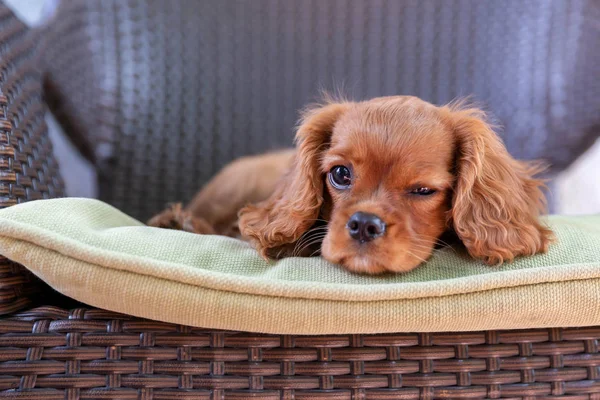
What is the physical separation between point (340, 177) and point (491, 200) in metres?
0.46

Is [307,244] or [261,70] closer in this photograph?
[307,244]

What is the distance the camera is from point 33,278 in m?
1.40

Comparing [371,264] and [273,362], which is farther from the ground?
[371,264]

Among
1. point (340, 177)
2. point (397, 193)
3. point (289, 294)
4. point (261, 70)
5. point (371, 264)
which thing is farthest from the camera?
point (261, 70)

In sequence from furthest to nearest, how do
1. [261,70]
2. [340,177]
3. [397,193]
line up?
[261,70] → [340,177] → [397,193]

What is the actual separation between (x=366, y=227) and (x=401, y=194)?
21 cm

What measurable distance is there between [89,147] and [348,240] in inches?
81.5

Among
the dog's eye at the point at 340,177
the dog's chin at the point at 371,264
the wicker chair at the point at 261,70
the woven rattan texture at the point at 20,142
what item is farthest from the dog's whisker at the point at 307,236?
the wicker chair at the point at 261,70

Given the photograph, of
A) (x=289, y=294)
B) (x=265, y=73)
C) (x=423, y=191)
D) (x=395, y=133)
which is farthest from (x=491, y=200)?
(x=265, y=73)

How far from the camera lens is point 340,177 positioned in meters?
Result: 1.67

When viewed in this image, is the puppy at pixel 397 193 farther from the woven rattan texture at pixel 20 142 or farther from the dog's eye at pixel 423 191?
the woven rattan texture at pixel 20 142

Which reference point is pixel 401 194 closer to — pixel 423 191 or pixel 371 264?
pixel 423 191

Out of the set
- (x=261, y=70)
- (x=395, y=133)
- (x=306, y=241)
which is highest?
(x=395, y=133)

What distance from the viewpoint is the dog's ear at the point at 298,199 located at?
64.3 inches
